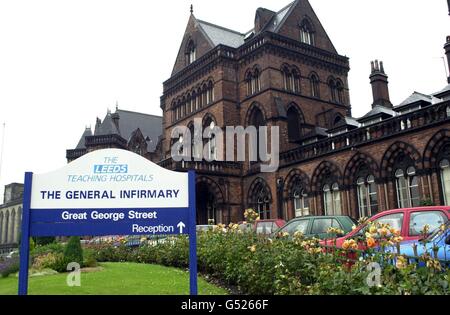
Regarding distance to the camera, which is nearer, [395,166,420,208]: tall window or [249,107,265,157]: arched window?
[395,166,420,208]: tall window

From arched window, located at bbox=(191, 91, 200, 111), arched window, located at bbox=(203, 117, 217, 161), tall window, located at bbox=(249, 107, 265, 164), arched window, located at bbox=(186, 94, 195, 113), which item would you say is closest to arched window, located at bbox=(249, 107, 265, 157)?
tall window, located at bbox=(249, 107, 265, 164)

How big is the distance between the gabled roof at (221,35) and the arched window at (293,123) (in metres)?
8.95

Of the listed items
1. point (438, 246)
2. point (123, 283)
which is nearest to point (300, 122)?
point (123, 283)

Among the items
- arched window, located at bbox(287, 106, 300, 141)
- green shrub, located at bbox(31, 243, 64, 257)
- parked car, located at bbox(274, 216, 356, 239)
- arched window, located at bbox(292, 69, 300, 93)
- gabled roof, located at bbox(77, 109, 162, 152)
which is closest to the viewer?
parked car, located at bbox(274, 216, 356, 239)

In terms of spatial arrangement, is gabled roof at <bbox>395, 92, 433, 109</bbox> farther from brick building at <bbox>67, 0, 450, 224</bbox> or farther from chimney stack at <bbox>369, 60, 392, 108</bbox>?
chimney stack at <bbox>369, 60, 392, 108</bbox>

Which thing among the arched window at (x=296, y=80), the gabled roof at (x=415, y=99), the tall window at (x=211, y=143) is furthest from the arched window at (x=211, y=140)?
the gabled roof at (x=415, y=99)

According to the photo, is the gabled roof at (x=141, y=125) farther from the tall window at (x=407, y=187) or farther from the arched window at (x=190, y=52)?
the tall window at (x=407, y=187)

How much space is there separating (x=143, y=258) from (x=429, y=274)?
446 inches

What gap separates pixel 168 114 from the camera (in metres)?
42.3

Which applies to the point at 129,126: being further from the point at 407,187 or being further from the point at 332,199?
the point at 407,187

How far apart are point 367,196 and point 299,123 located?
32.5 ft

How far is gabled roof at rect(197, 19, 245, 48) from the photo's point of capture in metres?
39.1

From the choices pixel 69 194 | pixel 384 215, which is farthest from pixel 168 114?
→ pixel 69 194

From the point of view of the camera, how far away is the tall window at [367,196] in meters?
25.7
